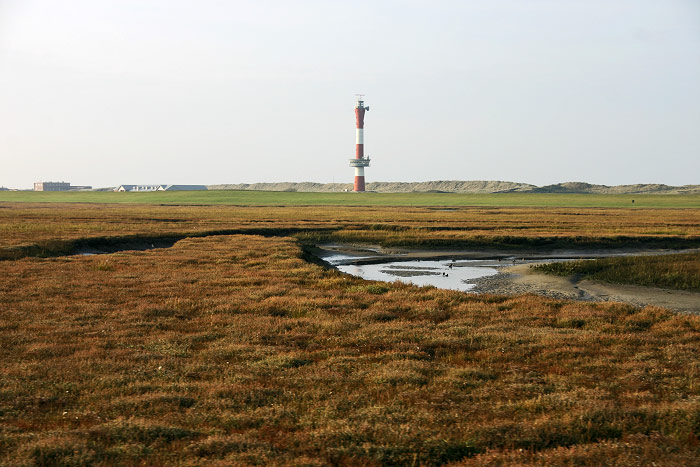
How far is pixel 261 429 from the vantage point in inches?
504

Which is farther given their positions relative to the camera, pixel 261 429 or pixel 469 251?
pixel 469 251

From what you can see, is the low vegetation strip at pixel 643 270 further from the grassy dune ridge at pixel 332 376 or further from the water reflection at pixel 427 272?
the grassy dune ridge at pixel 332 376

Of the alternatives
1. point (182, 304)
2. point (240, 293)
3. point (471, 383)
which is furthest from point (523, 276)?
point (471, 383)

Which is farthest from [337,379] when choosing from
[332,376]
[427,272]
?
[427,272]

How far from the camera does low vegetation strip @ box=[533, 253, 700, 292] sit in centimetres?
4016

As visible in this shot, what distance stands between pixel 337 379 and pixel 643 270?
113 feet

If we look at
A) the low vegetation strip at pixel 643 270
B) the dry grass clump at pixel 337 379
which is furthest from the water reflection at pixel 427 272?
the dry grass clump at pixel 337 379

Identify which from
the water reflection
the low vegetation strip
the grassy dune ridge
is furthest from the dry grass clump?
the low vegetation strip

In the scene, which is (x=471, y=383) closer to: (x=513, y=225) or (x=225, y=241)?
(x=225, y=241)

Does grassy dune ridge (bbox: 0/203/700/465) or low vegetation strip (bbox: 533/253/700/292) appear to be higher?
grassy dune ridge (bbox: 0/203/700/465)

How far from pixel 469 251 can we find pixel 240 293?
36.8 metres

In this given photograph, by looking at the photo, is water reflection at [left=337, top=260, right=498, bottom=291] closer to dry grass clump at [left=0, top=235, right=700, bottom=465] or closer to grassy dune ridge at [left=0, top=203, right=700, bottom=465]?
grassy dune ridge at [left=0, top=203, right=700, bottom=465]

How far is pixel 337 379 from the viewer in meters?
16.2

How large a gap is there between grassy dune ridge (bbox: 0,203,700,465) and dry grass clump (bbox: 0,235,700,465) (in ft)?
0.18
